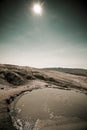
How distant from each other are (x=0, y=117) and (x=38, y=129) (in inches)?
193

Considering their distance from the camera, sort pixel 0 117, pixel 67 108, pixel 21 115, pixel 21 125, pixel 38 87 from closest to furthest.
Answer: pixel 21 125 → pixel 0 117 → pixel 21 115 → pixel 67 108 → pixel 38 87

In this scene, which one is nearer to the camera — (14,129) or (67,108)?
(14,129)

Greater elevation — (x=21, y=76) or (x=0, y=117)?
(x=21, y=76)

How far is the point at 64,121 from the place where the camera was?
18.1m

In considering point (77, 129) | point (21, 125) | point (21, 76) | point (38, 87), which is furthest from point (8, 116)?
point (21, 76)

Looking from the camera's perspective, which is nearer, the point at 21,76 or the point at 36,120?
the point at 36,120

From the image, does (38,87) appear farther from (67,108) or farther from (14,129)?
(14,129)

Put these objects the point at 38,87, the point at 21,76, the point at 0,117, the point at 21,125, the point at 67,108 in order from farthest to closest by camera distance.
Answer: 1. the point at 21,76
2. the point at 38,87
3. the point at 67,108
4. the point at 0,117
5. the point at 21,125

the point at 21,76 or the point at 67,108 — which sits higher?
the point at 21,76

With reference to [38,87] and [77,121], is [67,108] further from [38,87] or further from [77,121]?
[38,87]

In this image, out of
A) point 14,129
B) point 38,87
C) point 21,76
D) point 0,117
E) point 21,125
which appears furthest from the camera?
point 21,76

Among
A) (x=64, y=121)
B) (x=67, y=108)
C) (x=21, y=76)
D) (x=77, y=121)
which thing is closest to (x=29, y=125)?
(x=64, y=121)

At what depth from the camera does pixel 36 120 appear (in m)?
17.5

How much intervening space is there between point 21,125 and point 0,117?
2.91m
